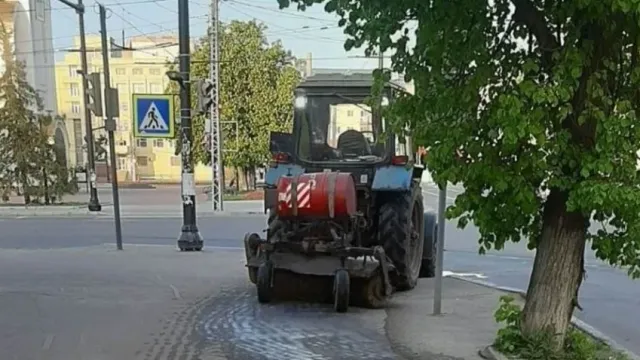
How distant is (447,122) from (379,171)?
344cm

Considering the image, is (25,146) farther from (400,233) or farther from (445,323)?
(445,323)

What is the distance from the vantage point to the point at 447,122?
536 centimetres

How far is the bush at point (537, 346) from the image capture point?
5465mm

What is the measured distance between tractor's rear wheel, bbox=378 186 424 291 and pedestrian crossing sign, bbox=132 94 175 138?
540 centimetres

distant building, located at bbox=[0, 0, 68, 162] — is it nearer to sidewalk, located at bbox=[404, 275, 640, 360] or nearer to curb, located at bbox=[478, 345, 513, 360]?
sidewalk, located at bbox=[404, 275, 640, 360]

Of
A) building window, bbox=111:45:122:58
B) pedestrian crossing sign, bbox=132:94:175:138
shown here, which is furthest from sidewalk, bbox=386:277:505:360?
building window, bbox=111:45:122:58

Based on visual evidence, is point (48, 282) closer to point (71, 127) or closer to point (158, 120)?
point (158, 120)

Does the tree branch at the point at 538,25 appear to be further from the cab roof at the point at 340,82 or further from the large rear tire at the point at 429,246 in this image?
the large rear tire at the point at 429,246

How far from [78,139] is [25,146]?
30109 mm

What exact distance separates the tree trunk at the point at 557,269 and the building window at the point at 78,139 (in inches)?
1877

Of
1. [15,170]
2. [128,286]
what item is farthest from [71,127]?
[128,286]

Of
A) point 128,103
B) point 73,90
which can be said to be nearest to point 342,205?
point 128,103

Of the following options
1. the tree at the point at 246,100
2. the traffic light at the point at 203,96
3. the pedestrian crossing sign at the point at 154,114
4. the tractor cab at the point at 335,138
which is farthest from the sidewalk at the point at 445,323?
the tree at the point at 246,100

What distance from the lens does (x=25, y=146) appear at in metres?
25.8
